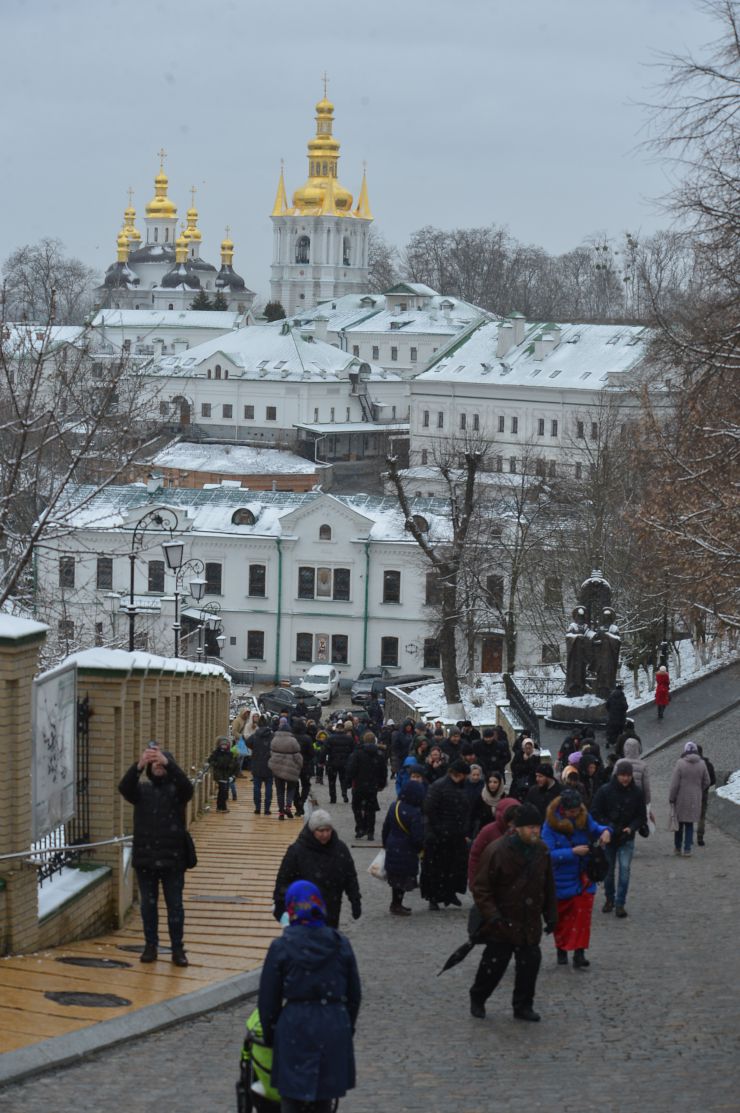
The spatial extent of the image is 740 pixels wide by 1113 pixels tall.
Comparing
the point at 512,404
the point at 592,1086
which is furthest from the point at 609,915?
the point at 512,404

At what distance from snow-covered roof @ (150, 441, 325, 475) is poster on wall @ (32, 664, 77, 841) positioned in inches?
3052

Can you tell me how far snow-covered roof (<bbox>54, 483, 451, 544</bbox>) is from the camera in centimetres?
5756

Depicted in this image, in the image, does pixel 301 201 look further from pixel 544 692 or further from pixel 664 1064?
pixel 664 1064

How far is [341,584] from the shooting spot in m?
58.3

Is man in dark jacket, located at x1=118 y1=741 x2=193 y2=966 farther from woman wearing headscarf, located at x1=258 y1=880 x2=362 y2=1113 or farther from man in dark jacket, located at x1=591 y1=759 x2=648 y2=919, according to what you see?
man in dark jacket, located at x1=591 y1=759 x2=648 y2=919

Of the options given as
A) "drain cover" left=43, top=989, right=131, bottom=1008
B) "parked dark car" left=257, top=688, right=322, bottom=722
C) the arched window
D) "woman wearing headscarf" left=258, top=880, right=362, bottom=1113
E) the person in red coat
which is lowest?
"parked dark car" left=257, top=688, right=322, bottom=722

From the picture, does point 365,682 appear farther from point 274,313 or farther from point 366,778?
point 274,313

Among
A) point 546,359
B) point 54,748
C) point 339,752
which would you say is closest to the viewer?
point 54,748

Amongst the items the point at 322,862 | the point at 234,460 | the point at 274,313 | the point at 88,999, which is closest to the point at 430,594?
the point at 234,460

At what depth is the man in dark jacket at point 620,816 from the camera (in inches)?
519

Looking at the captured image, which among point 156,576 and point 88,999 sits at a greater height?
point 88,999

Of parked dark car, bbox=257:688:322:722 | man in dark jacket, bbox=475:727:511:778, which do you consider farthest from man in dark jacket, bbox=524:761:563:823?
parked dark car, bbox=257:688:322:722

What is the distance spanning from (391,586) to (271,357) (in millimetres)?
52684

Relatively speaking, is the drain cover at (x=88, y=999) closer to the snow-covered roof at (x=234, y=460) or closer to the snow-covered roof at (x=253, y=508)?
the snow-covered roof at (x=253, y=508)
